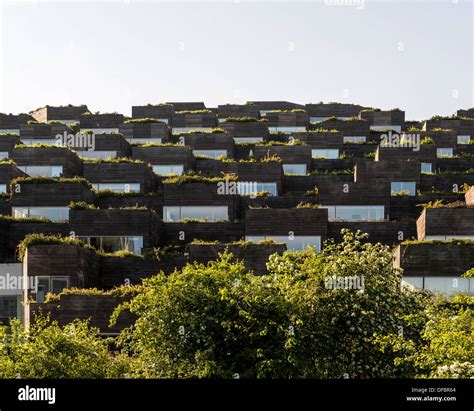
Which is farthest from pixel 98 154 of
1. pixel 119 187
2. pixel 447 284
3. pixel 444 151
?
pixel 447 284

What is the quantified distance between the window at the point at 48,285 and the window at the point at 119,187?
65.1ft

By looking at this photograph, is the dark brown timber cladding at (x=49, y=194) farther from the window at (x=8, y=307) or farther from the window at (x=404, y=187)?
the window at (x=404, y=187)

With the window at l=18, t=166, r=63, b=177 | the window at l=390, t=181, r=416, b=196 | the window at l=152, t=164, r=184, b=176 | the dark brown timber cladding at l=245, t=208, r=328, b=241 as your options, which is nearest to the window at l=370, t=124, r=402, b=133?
the window at l=152, t=164, r=184, b=176

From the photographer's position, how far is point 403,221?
56.0 metres

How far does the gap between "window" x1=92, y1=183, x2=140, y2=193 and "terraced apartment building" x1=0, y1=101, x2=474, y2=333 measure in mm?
90

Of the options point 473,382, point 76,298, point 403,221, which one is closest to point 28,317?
point 76,298

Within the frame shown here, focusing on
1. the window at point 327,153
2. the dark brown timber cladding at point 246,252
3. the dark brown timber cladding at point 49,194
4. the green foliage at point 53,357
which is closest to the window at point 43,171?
the dark brown timber cladding at point 49,194

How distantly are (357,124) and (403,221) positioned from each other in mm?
34321

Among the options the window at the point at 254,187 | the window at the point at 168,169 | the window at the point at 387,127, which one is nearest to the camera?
the window at the point at 254,187

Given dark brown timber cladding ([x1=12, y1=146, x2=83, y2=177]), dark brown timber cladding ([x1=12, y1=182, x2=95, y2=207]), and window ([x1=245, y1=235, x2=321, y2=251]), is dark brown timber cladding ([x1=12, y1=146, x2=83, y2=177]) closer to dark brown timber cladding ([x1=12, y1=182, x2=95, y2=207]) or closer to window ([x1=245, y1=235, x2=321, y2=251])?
dark brown timber cladding ([x1=12, y1=182, x2=95, y2=207])

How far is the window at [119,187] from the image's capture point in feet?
214

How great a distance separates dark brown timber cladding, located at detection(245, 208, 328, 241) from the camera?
5375 centimetres

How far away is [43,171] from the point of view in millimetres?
67500

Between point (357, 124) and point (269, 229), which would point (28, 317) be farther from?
point (357, 124)
